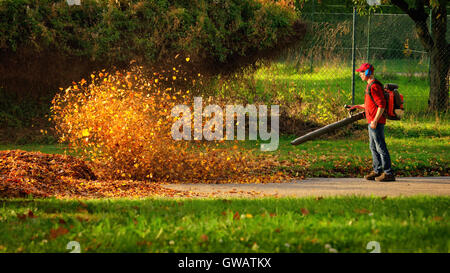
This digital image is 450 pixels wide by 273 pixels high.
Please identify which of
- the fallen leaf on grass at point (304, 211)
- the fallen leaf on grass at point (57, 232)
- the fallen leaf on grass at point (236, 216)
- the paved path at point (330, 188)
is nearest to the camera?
the fallen leaf on grass at point (57, 232)

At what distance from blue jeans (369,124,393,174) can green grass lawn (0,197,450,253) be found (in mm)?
2095

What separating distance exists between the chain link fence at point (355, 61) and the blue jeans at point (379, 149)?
505cm

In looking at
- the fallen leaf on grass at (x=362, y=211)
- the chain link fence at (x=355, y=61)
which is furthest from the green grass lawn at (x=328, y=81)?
the fallen leaf on grass at (x=362, y=211)

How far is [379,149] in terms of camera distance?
29.5 feet

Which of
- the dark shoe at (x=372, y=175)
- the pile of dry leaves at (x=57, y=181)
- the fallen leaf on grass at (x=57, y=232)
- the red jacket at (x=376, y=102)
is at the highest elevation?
the red jacket at (x=376, y=102)

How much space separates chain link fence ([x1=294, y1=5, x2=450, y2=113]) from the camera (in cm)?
1595

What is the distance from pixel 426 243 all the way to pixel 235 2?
1016 cm

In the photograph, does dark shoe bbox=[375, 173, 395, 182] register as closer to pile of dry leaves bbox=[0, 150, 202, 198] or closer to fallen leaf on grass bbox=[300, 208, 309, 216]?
pile of dry leaves bbox=[0, 150, 202, 198]

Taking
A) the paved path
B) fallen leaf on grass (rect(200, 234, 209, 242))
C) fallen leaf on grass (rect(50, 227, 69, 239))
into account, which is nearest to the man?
the paved path

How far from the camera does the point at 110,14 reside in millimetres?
13453

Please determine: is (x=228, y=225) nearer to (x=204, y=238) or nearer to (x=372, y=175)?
(x=204, y=238)

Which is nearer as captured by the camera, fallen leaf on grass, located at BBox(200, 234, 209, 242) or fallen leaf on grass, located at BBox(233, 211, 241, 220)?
fallen leaf on grass, located at BBox(200, 234, 209, 242)

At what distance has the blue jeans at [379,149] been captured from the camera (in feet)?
29.3

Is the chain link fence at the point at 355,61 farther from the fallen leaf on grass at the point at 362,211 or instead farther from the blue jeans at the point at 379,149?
the fallen leaf on grass at the point at 362,211
